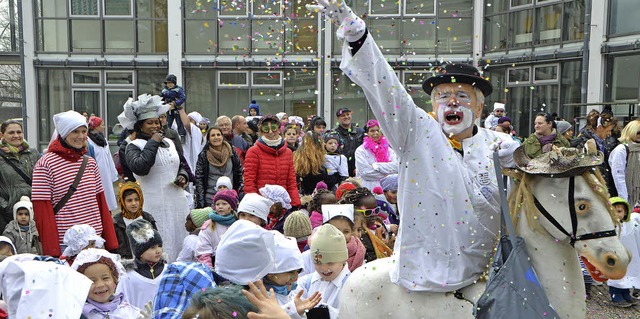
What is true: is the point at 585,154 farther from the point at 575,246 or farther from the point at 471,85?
the point at 471,85

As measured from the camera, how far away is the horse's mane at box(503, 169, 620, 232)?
335cm

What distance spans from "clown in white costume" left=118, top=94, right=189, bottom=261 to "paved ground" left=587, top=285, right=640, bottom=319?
463cm

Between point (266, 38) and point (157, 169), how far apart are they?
1323 cm

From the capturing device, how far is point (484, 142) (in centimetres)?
371

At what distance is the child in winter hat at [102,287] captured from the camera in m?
4.32

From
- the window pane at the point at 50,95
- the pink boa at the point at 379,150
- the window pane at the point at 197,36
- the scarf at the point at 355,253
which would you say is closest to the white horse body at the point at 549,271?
the scarf at the point at 355,253

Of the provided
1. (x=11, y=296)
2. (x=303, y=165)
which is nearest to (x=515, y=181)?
(x=11, y=296)

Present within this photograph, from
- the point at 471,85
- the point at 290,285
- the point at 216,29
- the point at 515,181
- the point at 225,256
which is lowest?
the point at 290,285

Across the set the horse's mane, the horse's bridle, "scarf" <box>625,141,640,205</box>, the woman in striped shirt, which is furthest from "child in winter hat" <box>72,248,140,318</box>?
"scarf" <box>625,141,640,205</box>

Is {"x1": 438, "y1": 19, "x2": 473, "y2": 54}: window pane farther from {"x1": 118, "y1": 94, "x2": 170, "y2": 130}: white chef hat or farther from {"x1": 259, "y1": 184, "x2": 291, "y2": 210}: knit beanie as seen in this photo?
{"x1": 118, "y1": 94, "x2": 170, "y2": 130}: white chef hat

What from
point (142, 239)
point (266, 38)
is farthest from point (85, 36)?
point (142, 239)

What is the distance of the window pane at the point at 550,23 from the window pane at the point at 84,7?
41.0ft

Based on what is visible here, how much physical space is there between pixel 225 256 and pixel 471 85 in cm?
157

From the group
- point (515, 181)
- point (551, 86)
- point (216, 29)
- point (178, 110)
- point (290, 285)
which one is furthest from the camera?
point (216, 29)
